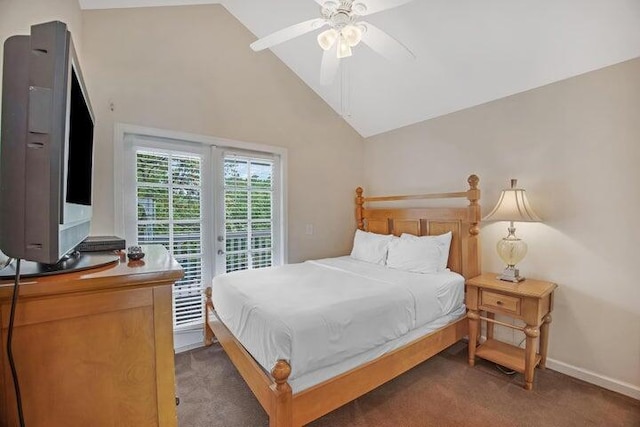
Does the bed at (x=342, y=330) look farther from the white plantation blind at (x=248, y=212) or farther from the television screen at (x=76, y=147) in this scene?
the television screen at (x=76, y=147)

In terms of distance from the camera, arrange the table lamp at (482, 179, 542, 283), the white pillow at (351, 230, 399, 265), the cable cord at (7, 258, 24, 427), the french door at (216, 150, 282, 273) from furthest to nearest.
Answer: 1. the white pillow at (351, 230, 399, 265)
2. the french door at (216, 150, 282, 273)
3. the table lamp at (482, 179, 542, 283)
4. the cable cord at (7, 258, 24, 427)

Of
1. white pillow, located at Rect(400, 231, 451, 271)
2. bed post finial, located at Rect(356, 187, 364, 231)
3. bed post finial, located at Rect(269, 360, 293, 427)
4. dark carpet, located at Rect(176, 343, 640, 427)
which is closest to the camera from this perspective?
bed post finial, located at Rect(269, 360, 293, 427)

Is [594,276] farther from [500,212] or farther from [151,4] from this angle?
[151,4]

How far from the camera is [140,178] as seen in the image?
2541mm

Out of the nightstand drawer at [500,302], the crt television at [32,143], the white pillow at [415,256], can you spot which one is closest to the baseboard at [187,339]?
the white pillow at [415,256]

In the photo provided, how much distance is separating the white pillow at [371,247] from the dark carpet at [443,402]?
1158 mm

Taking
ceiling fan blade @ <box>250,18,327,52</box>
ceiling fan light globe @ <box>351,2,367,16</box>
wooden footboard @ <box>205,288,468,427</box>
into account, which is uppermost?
ceiling fan light globe @ <box>351,2,367,16</box>

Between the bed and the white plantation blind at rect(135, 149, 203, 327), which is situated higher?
the white plantation blind at rect(135, 149, 203, 327)

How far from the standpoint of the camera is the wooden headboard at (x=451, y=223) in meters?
2.74

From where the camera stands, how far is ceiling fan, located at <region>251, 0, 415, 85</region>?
5.19ft

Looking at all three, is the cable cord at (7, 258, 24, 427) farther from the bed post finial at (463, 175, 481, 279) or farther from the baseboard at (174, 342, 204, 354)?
the bed post finial at (463, 175, 481, 279)

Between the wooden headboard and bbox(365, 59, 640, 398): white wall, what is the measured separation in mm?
166

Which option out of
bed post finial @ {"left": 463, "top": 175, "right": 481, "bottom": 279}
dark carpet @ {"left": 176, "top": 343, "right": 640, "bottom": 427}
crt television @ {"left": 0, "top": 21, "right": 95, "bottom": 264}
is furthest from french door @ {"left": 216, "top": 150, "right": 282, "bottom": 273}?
crt television @ {"left": 0, "top": 21, "right": 95, "bottom": 264}

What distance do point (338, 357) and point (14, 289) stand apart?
1.46 metres
